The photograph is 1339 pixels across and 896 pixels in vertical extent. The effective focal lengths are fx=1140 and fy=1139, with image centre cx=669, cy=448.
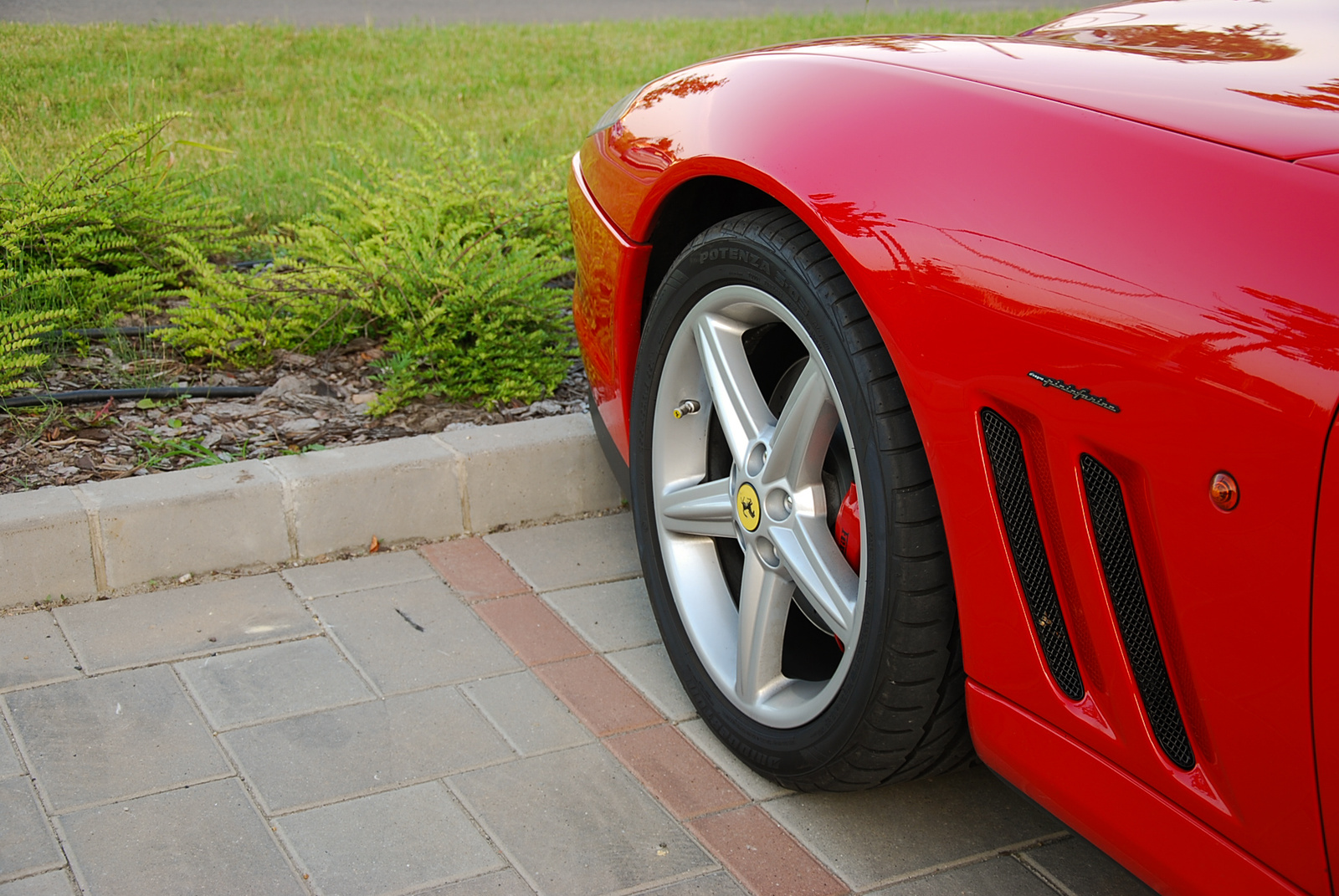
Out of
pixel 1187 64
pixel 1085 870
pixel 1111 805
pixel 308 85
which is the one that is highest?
pixel 308 85

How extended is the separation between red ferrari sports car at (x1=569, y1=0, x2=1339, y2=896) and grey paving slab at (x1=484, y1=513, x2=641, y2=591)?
0.69 metres

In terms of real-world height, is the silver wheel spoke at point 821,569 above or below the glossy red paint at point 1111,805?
above

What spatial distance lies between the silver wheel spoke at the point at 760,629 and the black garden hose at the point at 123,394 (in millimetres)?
1998

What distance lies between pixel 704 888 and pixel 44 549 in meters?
1.67

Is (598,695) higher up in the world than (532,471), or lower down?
lower down

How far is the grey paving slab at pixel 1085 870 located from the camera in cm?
182

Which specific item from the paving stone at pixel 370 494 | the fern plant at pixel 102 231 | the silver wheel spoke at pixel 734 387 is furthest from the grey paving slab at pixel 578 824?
the fern plant at pixel 102 231

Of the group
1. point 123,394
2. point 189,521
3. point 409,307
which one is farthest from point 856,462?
point 123,394

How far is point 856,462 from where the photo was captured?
163cm

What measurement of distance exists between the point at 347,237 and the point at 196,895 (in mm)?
2557

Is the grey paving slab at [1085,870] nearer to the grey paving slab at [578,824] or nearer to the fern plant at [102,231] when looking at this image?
the grey paving slab at [578,824]

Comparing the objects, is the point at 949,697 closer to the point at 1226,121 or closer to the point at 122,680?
the point at 1226,121

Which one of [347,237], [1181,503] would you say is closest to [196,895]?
[1181,503]

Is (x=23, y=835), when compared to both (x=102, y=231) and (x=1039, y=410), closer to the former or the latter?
(x=1039, y=410)
